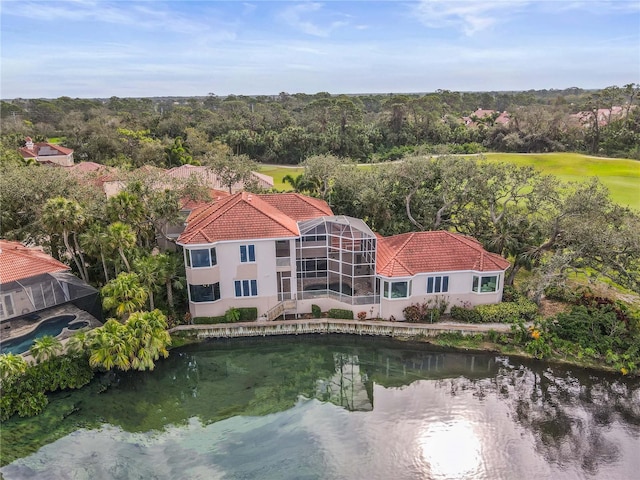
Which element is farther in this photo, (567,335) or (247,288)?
(247,288)

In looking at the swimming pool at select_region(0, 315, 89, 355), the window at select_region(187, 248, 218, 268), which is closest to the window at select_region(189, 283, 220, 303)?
the window at select_region(187, 248, 218, 268)

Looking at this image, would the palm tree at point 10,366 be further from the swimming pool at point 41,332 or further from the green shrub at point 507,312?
the green shrub at point 507,312

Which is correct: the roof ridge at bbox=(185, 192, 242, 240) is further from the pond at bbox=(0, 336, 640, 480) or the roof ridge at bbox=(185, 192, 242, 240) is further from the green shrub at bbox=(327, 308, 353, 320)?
the green shrub at bbox=(327, 308, 353, 320)

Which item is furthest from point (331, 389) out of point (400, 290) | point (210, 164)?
point (210, 164)

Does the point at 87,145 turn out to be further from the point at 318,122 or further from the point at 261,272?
the point at 261,272

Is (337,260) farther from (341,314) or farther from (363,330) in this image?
(363,330)

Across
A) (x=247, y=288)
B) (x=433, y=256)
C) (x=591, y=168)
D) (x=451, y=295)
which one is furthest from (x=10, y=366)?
(x=591, y=168)

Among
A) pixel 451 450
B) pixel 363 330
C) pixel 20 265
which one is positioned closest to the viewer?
pixel 451 450
